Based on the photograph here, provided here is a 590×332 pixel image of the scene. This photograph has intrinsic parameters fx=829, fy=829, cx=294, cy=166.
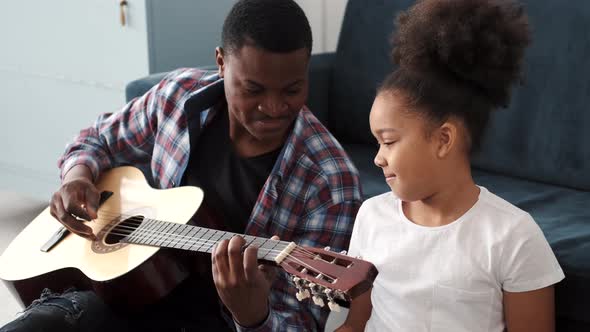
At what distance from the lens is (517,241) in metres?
1.15

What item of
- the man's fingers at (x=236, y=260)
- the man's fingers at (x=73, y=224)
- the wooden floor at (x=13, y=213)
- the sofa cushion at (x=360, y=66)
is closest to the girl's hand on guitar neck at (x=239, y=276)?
the man's fingers at (x=236, y=260)

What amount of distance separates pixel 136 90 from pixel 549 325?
52.1 inches

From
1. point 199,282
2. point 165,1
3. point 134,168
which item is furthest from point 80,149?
point 165,1

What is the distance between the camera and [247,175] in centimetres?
158

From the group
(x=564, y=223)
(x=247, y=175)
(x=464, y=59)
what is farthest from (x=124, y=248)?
(x=564, y=223)

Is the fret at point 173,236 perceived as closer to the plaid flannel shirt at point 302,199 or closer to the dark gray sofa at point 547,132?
the plaid flannel shirt at point 302,199

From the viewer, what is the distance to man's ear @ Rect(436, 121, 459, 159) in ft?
3.88

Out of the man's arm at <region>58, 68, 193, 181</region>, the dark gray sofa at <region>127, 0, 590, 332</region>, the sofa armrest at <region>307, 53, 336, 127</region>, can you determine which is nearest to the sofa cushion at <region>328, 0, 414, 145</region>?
the sofa armrest at <region>307, 53, 336, 127</region>

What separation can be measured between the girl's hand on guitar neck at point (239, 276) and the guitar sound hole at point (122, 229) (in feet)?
1.32

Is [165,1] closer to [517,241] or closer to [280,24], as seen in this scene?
[280,24]

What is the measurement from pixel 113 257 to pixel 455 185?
661 mm

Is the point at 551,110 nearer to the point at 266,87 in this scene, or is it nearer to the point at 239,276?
the point at 266,87

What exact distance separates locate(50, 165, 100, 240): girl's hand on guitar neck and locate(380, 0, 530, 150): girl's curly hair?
729mm

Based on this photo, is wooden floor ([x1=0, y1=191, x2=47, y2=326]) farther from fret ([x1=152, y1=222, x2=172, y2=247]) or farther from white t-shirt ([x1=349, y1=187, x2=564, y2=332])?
white t-shirt ([x1=349, y1=187, x2=564, y2=332])
